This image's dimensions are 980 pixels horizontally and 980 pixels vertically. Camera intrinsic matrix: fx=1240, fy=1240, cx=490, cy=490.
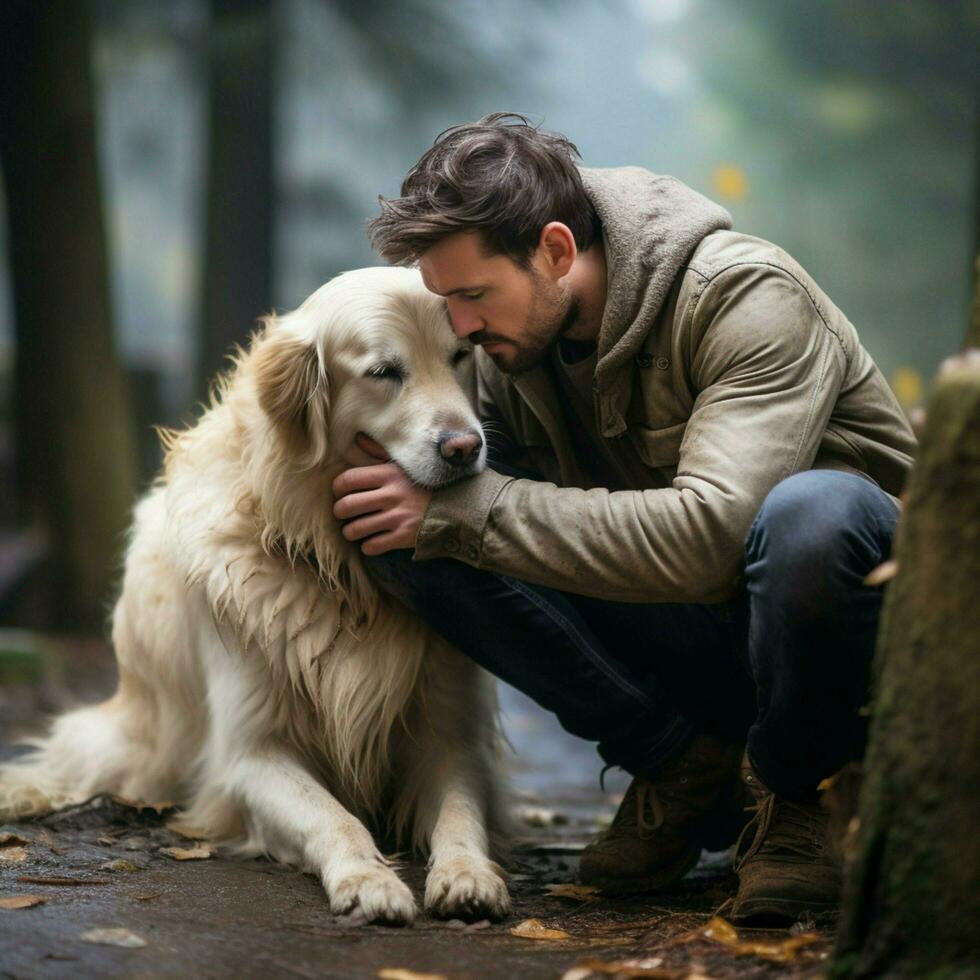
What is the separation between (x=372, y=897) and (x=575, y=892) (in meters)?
0.50

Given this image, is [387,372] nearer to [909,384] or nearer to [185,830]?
[185,830]

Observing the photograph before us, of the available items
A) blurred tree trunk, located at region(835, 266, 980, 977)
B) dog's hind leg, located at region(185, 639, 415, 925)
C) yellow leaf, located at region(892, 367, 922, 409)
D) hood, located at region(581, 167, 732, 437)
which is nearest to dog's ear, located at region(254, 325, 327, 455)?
dog's hind leg, located at region(185, 639, 415, 925)

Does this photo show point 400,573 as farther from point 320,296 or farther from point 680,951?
point 680,951

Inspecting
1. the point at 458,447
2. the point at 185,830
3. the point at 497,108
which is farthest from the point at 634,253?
the point at 497,108

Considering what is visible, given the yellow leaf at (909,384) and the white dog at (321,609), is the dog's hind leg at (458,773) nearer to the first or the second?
the white dog at (321,609)

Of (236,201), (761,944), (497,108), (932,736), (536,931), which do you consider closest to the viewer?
(932,736)

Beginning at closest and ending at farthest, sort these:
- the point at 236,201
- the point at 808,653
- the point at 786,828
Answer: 1. the point at 808,653
2. the point at 786,828
3. the point at 236,201

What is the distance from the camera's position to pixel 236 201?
8.75 metres

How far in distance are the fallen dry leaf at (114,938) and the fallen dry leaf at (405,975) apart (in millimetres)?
408

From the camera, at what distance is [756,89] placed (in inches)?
408

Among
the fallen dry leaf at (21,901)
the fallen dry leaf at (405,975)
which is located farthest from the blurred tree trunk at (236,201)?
the fallen dry leaf at (405,975)

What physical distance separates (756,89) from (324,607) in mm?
8826

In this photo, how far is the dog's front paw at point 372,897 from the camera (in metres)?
2.16

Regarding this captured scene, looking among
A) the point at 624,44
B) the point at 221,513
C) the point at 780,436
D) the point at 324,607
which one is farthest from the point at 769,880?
the point at 624,44
